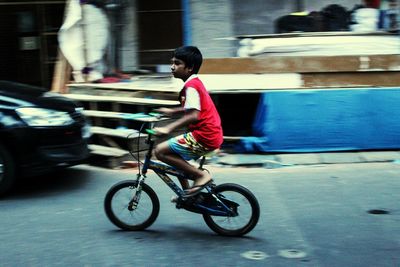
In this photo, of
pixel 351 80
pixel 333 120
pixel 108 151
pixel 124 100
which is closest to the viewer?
pixel 108 151

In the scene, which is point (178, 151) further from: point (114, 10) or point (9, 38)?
point (9, 38)

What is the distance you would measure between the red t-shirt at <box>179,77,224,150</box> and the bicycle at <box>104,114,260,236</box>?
0.21 meters

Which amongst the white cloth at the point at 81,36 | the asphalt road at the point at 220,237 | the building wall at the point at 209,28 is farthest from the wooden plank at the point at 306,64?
the white cloth at the point at 81,36

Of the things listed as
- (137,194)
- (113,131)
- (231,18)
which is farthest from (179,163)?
(231,18)

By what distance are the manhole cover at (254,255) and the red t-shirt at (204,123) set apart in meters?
0.91

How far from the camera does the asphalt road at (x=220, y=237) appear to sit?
418 cm

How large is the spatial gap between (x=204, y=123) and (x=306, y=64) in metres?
3.75

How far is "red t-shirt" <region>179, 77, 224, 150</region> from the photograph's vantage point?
4.38 meters

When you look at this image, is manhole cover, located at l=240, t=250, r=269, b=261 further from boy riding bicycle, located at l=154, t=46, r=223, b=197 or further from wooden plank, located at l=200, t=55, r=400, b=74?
wooden plank, located at l=200, t=55, r=400, b=74

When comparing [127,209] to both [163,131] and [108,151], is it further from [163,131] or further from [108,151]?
[108,151]

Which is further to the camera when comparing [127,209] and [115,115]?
[115,115]

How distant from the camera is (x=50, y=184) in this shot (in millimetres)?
A: 6379

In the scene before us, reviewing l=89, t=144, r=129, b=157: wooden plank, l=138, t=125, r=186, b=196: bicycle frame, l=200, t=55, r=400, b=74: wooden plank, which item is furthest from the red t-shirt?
l=200, t=55, r=400, b=74: wooden plank

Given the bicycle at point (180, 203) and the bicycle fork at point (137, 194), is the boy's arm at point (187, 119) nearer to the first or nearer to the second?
the bicycle at point (180, 203)
